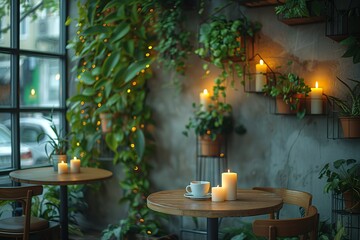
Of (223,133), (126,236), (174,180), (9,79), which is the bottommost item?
(126,236)

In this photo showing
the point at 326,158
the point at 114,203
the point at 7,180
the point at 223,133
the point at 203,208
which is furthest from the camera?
the point at 114,203

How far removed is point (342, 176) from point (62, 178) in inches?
82.7

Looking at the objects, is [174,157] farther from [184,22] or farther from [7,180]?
[7,180]

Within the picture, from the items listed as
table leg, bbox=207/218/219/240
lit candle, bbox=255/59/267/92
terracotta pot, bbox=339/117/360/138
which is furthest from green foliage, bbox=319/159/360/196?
table leg, bbox=207/218/219/240

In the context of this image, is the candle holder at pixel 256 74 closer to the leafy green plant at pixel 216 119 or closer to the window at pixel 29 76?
the leafy green plant at pixel 216 119

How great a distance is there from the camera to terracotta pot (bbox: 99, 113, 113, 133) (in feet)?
16.9

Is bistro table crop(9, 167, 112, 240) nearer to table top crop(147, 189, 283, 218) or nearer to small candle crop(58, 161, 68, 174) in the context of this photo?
small candle crop(58, 161, 68, 174)

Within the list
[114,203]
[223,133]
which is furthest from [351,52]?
[114,203]

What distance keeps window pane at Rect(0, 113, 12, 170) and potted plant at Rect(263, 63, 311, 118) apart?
2409 millimetres

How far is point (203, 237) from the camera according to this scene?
4.77 m

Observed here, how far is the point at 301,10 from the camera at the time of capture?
3.88m

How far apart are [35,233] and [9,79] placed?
5.65 ft

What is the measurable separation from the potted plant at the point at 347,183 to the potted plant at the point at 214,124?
0.92m

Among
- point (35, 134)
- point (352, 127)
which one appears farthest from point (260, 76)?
point (35, 134)
